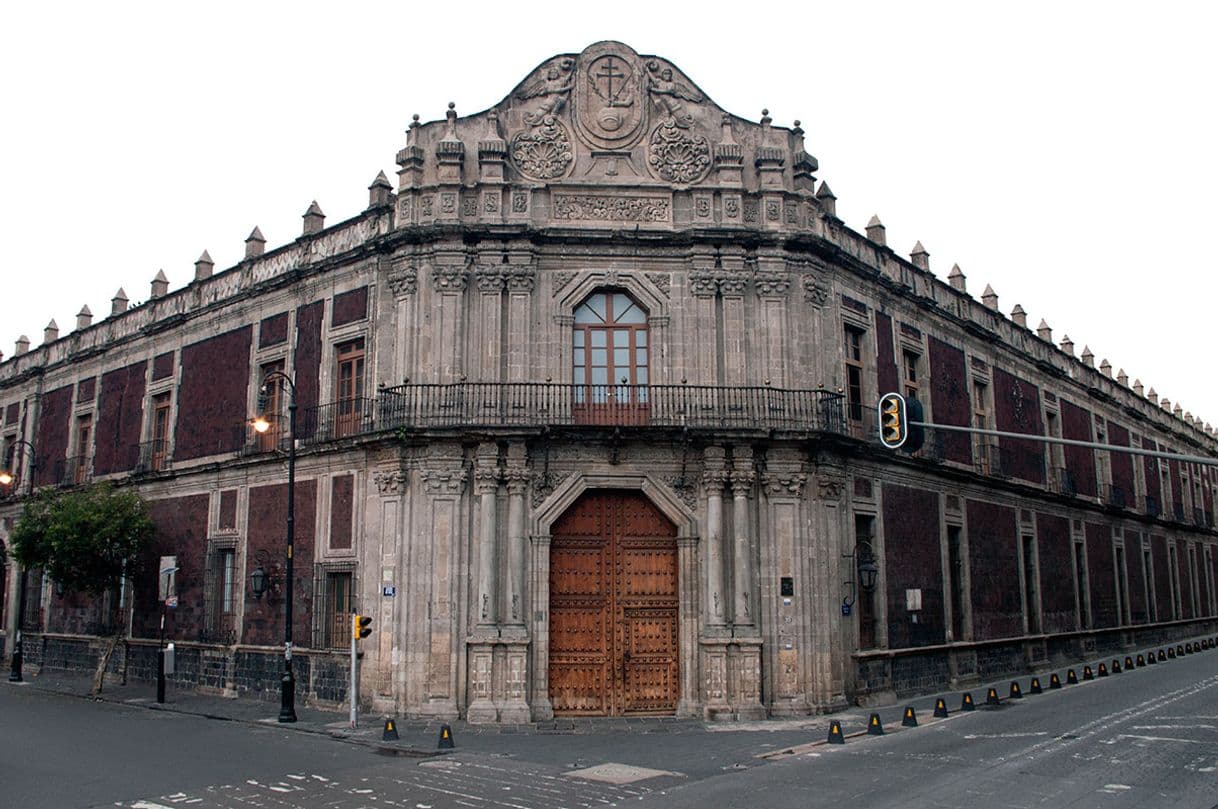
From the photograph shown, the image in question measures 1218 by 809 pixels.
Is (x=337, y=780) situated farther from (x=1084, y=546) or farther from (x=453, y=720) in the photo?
(x=1084, y=546)

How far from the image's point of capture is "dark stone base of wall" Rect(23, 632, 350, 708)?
23062mm

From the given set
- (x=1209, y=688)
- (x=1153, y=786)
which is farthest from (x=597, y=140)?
(x=1209, y=688)

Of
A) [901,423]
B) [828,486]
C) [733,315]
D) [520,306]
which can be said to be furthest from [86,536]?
[901,423]

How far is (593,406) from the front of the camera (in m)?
22.2

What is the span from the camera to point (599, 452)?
21.9 metres

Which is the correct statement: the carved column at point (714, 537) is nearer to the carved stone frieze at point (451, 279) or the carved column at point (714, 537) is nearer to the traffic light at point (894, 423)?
the traffic light at point (894, 423)

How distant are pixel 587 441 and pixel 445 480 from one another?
303cm

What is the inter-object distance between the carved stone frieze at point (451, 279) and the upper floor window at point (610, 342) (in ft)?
8.43

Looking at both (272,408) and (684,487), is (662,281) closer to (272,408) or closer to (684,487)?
(684,487)

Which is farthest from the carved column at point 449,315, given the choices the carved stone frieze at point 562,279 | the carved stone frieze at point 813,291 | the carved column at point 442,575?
the carved stone frieze at point 813,291

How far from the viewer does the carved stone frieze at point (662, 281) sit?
22906 mm

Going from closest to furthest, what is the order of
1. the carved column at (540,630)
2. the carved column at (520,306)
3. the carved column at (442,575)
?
the carved column at (540,630) < the carved column at (442,575) < the carved column at (520,306)

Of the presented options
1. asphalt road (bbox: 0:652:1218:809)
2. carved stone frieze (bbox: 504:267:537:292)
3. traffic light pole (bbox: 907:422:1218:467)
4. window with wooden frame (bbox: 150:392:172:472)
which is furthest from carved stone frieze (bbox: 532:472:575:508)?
window with wooden frame (bbox: 150:392:172:472)

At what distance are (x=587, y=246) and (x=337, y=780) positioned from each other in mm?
12444
